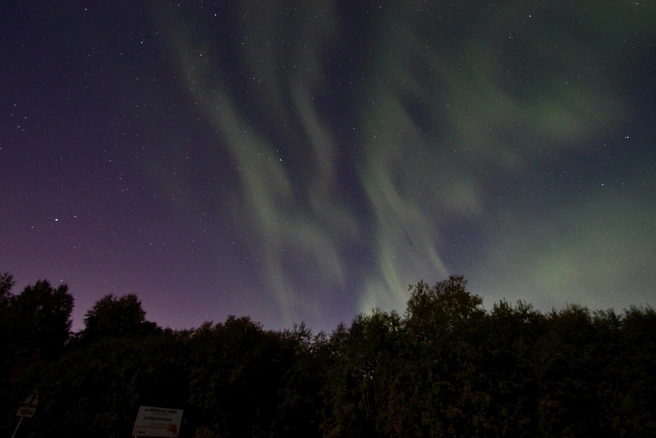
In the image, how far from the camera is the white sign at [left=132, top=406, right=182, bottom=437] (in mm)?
15039

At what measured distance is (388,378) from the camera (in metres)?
22.9

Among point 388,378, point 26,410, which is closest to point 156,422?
point 26,410

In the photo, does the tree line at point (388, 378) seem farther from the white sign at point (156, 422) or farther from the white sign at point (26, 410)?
the white sign at point (26, 410)

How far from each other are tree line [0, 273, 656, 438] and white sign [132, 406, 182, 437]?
10.1m

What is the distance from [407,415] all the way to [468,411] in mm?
3505

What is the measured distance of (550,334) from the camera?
20.6 metres

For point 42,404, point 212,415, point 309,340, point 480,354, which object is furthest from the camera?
point 309,340

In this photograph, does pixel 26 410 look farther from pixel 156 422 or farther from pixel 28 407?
pixel 156 422

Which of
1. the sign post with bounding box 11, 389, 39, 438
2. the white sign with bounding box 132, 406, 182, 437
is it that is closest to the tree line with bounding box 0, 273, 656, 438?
the white sign with bounding box 132, 406, 182, 437

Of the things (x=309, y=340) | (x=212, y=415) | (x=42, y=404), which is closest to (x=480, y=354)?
(x=309, y=340)

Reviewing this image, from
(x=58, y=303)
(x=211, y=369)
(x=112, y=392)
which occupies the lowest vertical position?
(x=112, y=392)

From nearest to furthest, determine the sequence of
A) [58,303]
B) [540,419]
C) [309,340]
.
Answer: [540,419] < [309,340] < [58,303]

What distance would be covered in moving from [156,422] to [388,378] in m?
13.8

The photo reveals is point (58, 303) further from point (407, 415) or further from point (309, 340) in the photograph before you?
point (407, 415)
